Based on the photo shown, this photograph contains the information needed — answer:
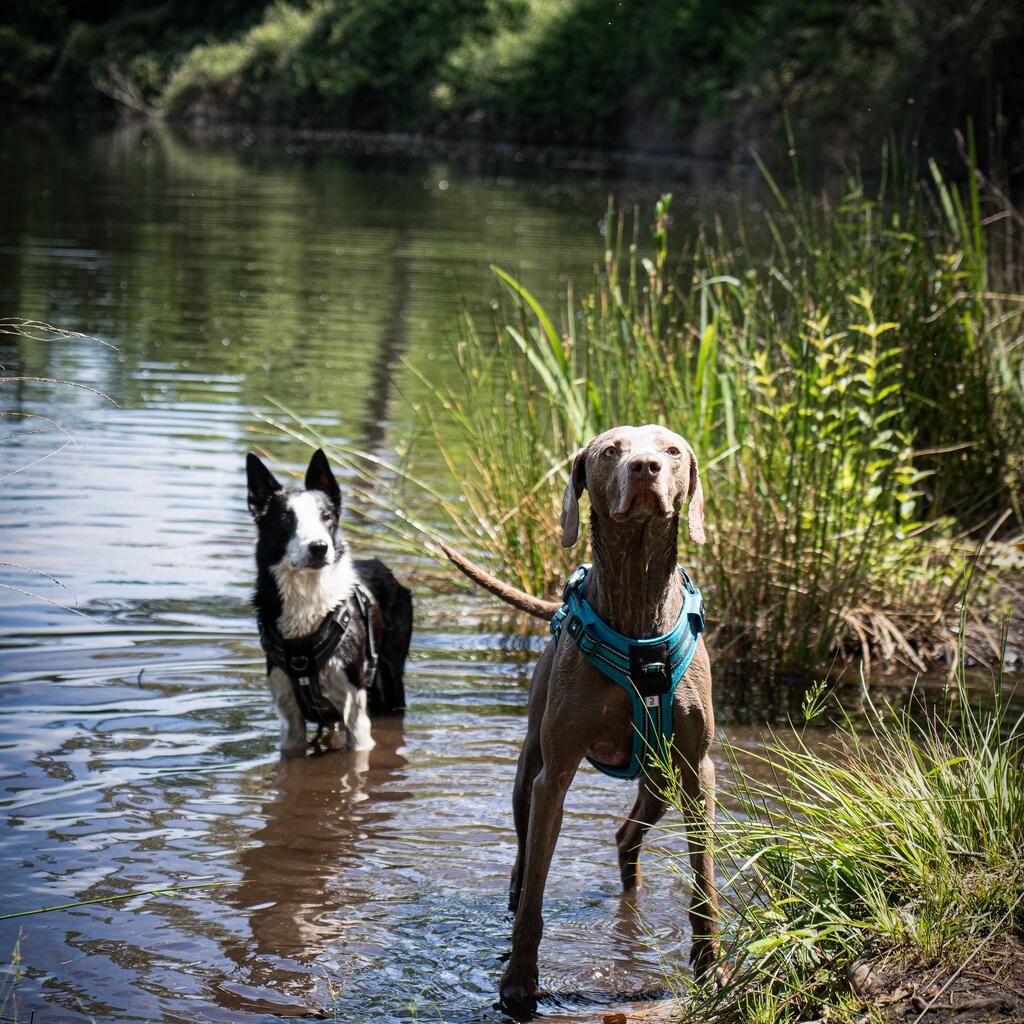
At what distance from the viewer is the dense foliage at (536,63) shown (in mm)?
26281

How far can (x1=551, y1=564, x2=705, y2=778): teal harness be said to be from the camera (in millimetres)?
3645

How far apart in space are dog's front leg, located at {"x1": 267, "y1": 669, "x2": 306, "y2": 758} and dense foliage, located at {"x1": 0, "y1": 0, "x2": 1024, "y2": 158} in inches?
787

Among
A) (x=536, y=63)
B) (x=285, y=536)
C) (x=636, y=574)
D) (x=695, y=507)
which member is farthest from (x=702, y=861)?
(x=536, y=63)

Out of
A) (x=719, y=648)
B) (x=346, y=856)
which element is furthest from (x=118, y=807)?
(x=719, y=648)

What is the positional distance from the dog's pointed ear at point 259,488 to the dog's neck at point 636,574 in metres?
2.08

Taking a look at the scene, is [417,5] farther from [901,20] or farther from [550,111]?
[901,20]

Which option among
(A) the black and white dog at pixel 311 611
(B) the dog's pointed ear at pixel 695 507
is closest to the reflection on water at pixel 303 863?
(A) the black and white dog at pixel 311 611

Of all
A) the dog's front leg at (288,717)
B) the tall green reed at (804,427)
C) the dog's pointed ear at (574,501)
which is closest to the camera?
the dog's pointed ear at (574,501)

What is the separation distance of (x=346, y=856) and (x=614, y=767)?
1.37 meters

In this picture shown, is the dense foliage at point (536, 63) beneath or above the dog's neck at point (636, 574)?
above

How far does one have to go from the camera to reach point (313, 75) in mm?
58625

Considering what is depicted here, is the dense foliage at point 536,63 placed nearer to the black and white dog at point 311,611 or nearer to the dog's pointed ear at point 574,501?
the black and white dog at point 311,611

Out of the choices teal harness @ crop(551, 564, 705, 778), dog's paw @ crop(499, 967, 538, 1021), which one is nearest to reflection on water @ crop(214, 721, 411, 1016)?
dog's paw @ crop(499, 967, 538, 1021)

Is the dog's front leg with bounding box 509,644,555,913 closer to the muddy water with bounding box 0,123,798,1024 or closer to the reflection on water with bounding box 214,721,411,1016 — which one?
the muddy water with bounding box 0,123,798,1024
